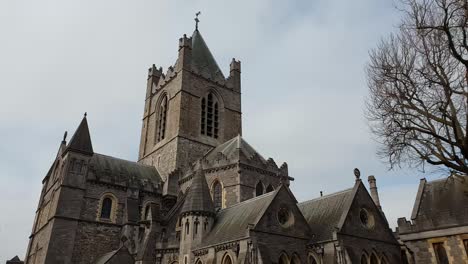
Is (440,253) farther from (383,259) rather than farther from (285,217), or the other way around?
(285,217)

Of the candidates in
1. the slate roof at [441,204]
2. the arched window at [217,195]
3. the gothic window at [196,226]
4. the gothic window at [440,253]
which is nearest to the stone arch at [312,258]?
the gothic window at [196,226]

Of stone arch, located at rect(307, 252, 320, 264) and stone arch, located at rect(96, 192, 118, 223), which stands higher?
stone arch, located at rect(96, 192, 118, 223)

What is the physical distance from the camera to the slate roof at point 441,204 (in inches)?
853

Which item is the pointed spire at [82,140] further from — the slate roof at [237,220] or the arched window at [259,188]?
the arched window at [259,188]

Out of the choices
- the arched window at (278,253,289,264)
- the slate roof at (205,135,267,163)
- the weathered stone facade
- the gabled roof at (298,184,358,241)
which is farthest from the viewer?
the slate roof at (205,135,267,163)

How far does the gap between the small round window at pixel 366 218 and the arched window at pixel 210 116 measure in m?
20.3

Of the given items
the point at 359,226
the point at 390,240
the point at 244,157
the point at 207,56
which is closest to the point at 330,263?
the point at 359,226

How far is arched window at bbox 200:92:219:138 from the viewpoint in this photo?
127 feet

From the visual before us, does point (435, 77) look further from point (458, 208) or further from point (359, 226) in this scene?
point (458, 208)

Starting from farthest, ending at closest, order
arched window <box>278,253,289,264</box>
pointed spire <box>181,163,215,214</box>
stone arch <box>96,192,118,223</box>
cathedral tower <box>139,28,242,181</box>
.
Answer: cathedral tower <box>139,28,242,181</box>
stone arch <box>96,192,118,223</box>
pointed spire <box>181,163,215,214</box>
arched window <box>278,253,289,264</box>

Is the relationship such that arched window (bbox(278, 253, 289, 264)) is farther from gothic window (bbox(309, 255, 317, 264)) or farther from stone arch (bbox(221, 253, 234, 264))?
stone arch (bbox(221, 253, 234, 264))

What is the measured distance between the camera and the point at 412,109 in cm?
1252

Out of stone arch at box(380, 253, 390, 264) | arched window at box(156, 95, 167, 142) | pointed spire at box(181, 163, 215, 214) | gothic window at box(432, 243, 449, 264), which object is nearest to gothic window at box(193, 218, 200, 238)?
pointed spire at box(181, 163, 215, 214)

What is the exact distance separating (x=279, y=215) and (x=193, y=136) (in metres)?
18.2
